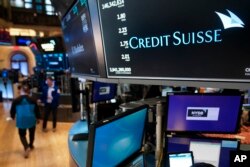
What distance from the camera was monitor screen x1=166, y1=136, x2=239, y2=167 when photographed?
160 cm

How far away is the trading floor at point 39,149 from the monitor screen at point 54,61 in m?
3.88

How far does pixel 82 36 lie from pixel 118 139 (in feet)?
4.39

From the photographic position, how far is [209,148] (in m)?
1.63

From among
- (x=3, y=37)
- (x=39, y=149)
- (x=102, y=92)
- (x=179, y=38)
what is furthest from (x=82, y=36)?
(x=3, y=37)

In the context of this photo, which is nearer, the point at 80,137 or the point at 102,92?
the point at 80,137

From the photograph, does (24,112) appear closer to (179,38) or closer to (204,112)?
(204,112)

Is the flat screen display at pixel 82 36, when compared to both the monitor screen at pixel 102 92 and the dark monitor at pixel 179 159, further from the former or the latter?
the dark monitor at pixel 179 159

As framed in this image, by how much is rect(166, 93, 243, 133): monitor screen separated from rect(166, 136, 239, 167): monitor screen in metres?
0.10

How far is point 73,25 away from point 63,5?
43 centimetres

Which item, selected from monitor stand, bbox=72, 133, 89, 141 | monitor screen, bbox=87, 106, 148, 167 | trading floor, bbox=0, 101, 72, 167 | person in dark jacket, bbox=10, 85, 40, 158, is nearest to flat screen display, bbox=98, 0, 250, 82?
monitor screen, bbox=87, 106, 148, 167

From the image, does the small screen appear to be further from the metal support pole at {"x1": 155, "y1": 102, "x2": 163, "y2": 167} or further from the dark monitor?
the metal support pole at {"x1": 155, "y1": 102, "x2": 163, "y2": 167}

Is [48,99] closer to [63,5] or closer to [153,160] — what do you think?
[63,5]

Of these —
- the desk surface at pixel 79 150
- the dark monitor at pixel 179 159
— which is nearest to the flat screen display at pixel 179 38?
the dark monitor at pixel 179 159

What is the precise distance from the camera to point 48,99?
24.8 ft
